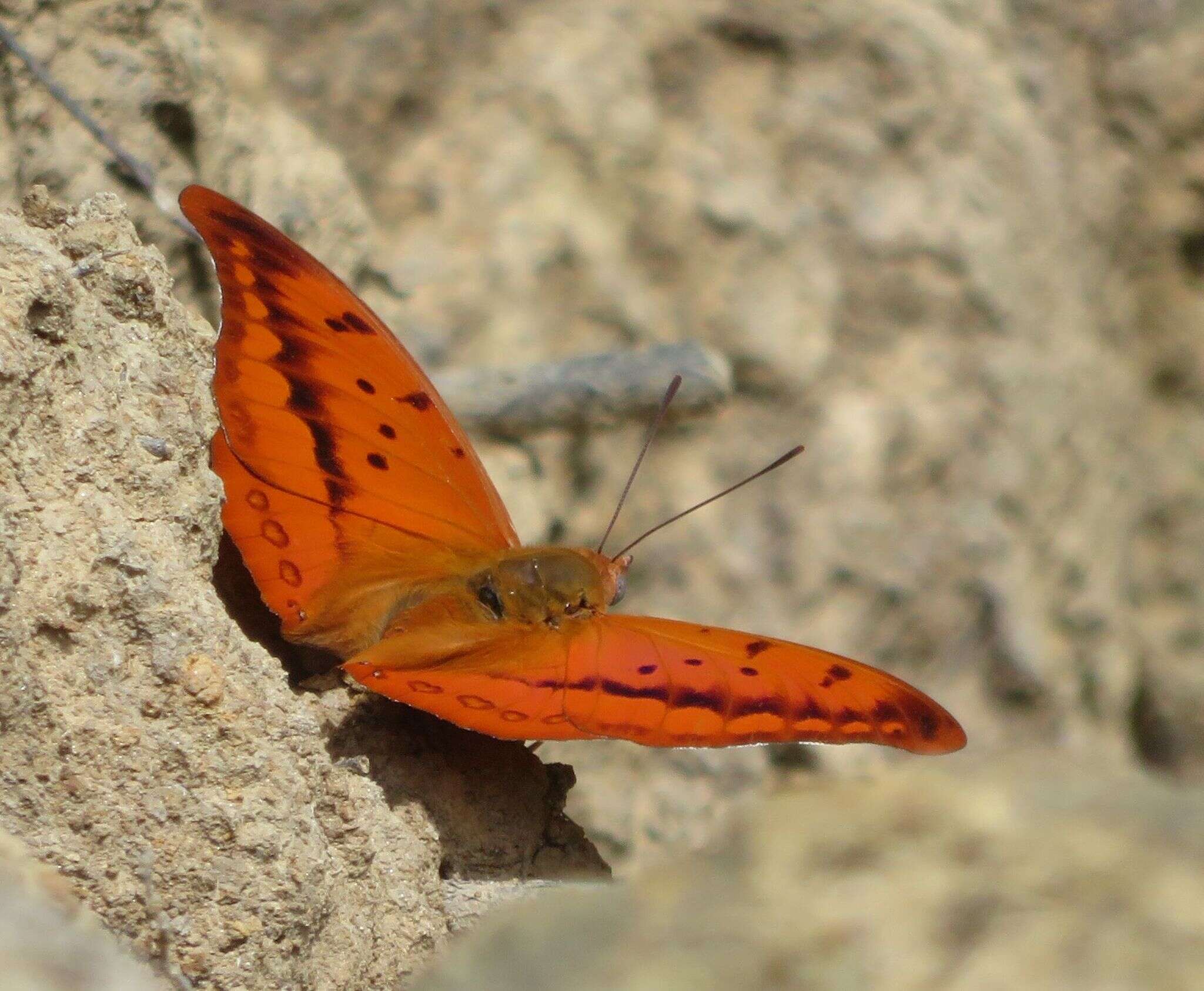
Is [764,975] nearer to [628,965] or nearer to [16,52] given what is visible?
[628,965]

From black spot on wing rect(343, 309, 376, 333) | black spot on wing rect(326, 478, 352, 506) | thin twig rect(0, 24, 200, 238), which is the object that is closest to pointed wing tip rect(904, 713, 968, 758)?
black spot on wing rect(326, 478, 352, 506)

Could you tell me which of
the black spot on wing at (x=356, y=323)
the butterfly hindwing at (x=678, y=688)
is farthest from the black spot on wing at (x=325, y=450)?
the butterfly hindwing at (x=678, y=688)

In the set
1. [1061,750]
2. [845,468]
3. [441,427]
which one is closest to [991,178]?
[845,468]

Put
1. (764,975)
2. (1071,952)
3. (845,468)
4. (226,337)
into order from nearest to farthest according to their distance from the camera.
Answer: (1071,952)
(764,975)
(226,337)
(845,468)

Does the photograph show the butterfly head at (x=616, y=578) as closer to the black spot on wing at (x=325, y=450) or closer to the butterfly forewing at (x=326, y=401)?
the butterfly forewing at (x=326, y=401)

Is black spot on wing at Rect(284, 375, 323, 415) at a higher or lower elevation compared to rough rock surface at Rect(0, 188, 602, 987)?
higher

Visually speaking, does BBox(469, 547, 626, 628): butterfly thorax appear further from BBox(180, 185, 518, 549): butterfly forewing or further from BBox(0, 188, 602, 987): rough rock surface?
BBox(0, 188, 602, 987): rough rock surface
